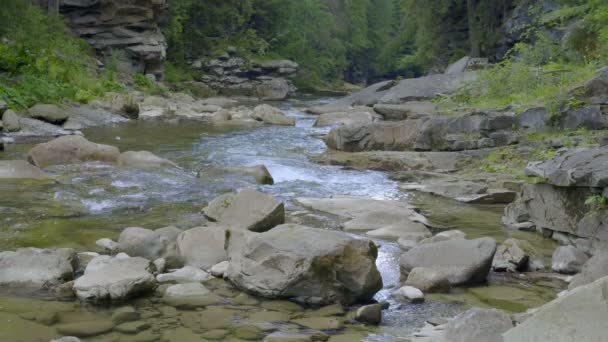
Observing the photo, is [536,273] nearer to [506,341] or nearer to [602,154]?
[602,154]

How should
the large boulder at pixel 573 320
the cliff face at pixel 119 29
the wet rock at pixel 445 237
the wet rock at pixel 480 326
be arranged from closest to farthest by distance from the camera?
the large boulder at pixel 573 320 → the wet rock at pixel 480 326 → the wet rock at pixel 445 237 → the cliff face at pixel 119 29

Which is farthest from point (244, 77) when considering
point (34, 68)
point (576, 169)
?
point (576, 169)

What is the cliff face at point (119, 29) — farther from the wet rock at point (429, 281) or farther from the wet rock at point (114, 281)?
the wet rock at point (429, 281)

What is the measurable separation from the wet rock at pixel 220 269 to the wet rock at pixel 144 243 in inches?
20.9

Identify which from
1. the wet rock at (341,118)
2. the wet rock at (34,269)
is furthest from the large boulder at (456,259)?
the wet rock at (341,118)

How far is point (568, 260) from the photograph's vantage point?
5637 mm

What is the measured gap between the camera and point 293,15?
156 ft

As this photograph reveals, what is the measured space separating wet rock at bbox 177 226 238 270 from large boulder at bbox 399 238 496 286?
5.04ft

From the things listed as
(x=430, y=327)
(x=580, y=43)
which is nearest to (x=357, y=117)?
(x=580, y=43)

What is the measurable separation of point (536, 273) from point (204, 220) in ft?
11.3

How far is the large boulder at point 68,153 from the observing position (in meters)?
10.1

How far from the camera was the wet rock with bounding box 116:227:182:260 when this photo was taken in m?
5.63

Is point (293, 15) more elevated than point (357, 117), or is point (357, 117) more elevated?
point (293, 15)

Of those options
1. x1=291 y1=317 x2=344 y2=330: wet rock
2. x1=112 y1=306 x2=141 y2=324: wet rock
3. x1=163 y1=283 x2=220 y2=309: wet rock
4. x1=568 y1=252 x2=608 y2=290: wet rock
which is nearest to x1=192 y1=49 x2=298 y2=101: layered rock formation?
x1=163 y1=283 x2=220 y2=309: wet rock
